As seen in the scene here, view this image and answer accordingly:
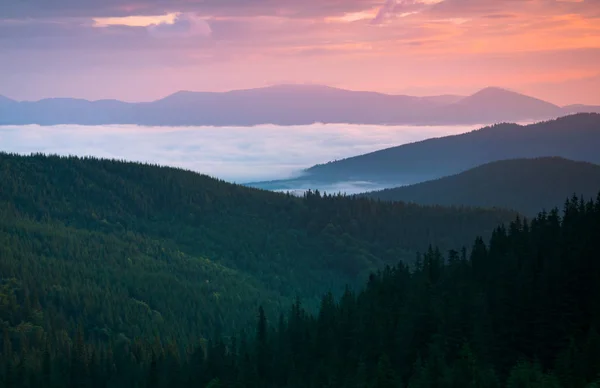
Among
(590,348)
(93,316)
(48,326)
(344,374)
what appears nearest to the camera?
(590,348)

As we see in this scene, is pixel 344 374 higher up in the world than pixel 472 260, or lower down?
lower down

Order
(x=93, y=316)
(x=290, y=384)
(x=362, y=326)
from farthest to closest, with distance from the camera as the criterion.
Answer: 1. (x=93, y=316)
2. (x=362, y=326)
3. (x=290, y=384)

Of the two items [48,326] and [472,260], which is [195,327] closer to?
[48,326]

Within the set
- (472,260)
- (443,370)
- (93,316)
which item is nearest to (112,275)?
(93,316)

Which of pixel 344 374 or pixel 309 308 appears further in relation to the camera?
pixel 309 308

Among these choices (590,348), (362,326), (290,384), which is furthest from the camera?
(362,326)

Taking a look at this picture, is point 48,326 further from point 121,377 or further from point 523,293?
point 523,293

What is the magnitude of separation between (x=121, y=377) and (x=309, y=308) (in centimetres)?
8306

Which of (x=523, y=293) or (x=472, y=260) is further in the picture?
(x=472, y=260)

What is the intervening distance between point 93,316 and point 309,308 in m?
51.6

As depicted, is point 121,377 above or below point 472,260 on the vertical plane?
below

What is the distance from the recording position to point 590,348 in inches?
2088

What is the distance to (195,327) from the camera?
16412 cm

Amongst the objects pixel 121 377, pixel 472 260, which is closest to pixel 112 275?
pixel 121 377
